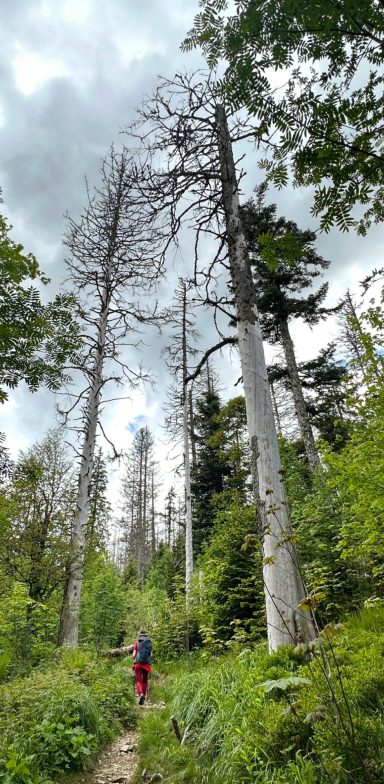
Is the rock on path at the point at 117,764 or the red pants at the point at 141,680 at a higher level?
the red pants at the point at 141,680

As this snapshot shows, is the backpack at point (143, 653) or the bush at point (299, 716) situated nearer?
the bush at point (299, 716)

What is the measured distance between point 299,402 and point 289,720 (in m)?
11.2

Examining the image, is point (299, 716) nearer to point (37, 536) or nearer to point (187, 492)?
point (37, 536)

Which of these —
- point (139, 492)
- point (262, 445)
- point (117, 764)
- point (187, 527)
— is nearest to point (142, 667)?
point (117, 764)

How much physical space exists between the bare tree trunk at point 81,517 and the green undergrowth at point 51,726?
2.80m

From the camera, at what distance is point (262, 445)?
432cm

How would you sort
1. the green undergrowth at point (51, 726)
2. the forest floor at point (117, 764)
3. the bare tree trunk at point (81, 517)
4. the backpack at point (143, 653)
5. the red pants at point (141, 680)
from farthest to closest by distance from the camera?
the bare tree trunk at point (81, 517) < the backpack at point (143, 653) < the red pants at point (141, 680) < the forest floor at point (117, 764) < the green undergrowth at point (51, 726)

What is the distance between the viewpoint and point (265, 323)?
588 inches

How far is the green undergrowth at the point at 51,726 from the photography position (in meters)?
3.25

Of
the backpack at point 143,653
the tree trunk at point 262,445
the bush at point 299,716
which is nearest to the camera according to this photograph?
the bush at point 299,716

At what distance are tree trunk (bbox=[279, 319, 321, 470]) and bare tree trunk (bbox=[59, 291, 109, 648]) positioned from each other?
21.2ft

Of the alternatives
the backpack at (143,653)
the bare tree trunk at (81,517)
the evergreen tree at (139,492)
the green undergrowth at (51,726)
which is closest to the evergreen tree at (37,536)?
the bare tree trunk at (81,517)

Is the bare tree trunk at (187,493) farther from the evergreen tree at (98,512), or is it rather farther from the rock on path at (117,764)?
the rock on path at (117,764)

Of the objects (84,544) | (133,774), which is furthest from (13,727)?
(84,544)
